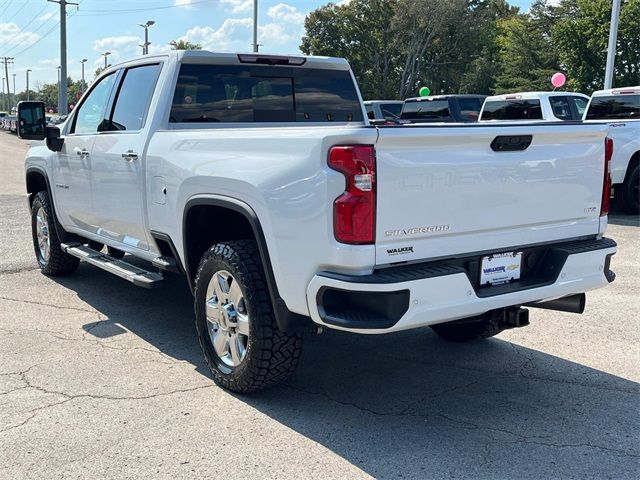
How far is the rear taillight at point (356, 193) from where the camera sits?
3.17 metres

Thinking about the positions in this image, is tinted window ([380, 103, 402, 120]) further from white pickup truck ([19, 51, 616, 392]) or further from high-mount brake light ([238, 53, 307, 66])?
white pickup truck ([19, 51, 616, 392])

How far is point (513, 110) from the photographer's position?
13.7 meters

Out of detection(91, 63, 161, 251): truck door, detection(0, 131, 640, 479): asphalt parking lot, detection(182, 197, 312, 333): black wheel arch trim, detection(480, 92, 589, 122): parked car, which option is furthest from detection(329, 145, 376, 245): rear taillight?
detection(480, 92, 589, 122): parked car

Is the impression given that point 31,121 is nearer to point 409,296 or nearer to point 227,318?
point 227,318

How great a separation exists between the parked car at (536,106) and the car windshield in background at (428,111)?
309 cm

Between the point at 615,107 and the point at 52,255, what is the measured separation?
958cm

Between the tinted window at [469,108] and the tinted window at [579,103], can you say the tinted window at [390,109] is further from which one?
the tinted window at [579,103]

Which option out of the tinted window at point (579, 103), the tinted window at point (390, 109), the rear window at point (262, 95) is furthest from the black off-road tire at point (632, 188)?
the tinted window at point (390, 109)

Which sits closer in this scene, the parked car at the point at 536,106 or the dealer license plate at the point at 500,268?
the dealer license plate at the point at 500,268

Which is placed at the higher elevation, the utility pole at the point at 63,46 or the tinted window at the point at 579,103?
the utility pole at the point at 63,46

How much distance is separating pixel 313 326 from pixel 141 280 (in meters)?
1.67

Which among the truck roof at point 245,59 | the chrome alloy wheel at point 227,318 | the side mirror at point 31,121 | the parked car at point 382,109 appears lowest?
the chrome alloy wheel at point 227,318

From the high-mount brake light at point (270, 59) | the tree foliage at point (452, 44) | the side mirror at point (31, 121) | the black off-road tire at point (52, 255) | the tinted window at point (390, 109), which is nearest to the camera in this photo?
the high-mount brake light at point (270, 59)

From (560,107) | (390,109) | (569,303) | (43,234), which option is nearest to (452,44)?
(390,109)
